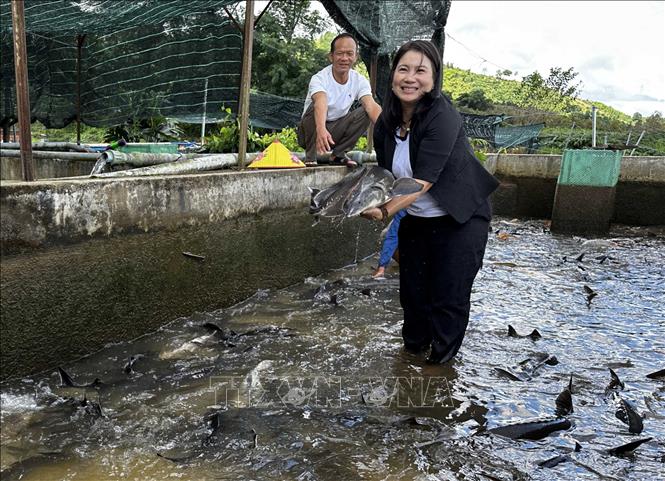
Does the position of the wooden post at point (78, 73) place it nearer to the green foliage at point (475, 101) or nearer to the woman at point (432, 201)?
the woman at point (432, 201)

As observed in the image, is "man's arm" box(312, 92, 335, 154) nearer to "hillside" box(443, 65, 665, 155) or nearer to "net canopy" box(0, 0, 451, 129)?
"net canopy" box(0, 0, 451, 129)

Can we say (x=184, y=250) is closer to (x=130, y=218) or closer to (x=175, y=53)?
(x=130, y=218)

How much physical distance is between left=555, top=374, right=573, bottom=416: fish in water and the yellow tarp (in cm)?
314

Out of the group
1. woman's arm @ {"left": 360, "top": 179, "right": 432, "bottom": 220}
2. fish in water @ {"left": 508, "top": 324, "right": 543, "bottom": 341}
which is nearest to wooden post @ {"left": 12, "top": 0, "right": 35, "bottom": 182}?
woman's arm @ {"left": 360, "top": 179, "right": 432, "bottom": 220}

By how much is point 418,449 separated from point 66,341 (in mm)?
2087

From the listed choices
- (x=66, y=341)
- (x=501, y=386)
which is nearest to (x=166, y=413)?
(x=66, y=341)

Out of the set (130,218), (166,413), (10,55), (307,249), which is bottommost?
(166,413)

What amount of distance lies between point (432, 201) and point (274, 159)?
2.33 meters

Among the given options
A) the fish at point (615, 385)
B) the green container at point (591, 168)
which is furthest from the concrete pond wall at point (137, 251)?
the green container at point (591, 168)

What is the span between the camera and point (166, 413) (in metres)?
3.03

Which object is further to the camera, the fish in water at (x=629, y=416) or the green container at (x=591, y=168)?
the green container at (x=591, y=168)

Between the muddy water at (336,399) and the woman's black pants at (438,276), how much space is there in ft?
0.58

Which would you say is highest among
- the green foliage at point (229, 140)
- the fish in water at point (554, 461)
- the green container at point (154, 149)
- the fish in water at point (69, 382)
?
the green foliage at point (229, 140)

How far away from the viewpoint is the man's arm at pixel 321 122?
5.21 m
